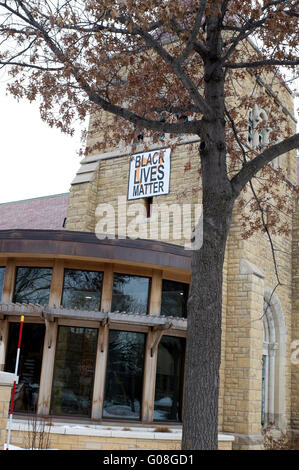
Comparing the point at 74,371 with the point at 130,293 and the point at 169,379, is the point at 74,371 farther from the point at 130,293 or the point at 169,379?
the point at 169,379

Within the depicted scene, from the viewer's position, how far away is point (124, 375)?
36.4 feet

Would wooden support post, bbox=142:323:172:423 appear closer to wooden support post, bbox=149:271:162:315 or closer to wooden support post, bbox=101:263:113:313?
wooden support post, bbox=149:271:162:315

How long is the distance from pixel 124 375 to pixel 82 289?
203 cm

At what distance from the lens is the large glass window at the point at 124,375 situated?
429 inches

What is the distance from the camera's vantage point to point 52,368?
1065 centimetres

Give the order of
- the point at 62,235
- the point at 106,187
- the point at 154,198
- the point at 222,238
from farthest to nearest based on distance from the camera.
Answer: the point at 106,187, the point at 154,198, the point at 62,235, the point at 222,238

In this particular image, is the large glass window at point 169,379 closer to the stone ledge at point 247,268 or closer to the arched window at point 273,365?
the stone ledge at point 247,268

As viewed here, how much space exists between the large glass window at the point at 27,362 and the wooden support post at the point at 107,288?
53.6 inches

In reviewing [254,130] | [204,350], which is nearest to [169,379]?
[204,350]

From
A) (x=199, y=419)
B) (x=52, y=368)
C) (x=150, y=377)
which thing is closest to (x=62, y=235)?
(x=52, y=368)

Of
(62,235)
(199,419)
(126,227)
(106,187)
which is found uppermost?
(106,187)

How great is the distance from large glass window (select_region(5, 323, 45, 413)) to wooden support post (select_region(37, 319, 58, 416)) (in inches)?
7.4

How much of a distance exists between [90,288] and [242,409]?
4.85m
